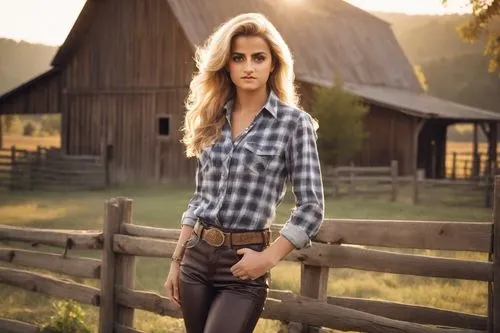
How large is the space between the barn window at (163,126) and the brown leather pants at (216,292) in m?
20.3

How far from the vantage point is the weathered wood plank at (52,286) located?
566cm

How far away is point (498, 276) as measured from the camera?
3.78 meters

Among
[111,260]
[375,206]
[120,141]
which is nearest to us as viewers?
[111,260]

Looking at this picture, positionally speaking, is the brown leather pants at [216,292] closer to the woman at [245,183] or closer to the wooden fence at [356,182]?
the woman at [245,183]

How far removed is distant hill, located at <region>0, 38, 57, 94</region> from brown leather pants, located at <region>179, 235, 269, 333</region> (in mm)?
107994

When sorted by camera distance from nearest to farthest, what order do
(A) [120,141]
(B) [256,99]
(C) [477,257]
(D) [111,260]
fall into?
(B) [256,99] < (D) [111,260] < (C) [477,257] < (A) [120,141]

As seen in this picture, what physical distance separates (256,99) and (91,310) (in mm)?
4800

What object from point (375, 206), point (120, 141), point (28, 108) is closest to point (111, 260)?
point (375, 206)

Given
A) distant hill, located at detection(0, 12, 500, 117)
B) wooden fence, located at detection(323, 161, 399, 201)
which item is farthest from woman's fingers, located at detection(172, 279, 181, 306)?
distant hill, located at detection(0, 12, 500, 117)

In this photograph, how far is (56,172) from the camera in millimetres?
22453

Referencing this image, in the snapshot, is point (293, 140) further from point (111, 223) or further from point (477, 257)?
point (477, 257)

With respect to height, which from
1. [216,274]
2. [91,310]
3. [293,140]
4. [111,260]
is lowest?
[91,310]

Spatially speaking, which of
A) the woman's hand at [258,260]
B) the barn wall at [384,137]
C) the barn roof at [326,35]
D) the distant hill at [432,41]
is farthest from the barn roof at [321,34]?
the distant hill at [432,41]

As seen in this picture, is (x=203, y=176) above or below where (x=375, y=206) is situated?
above
